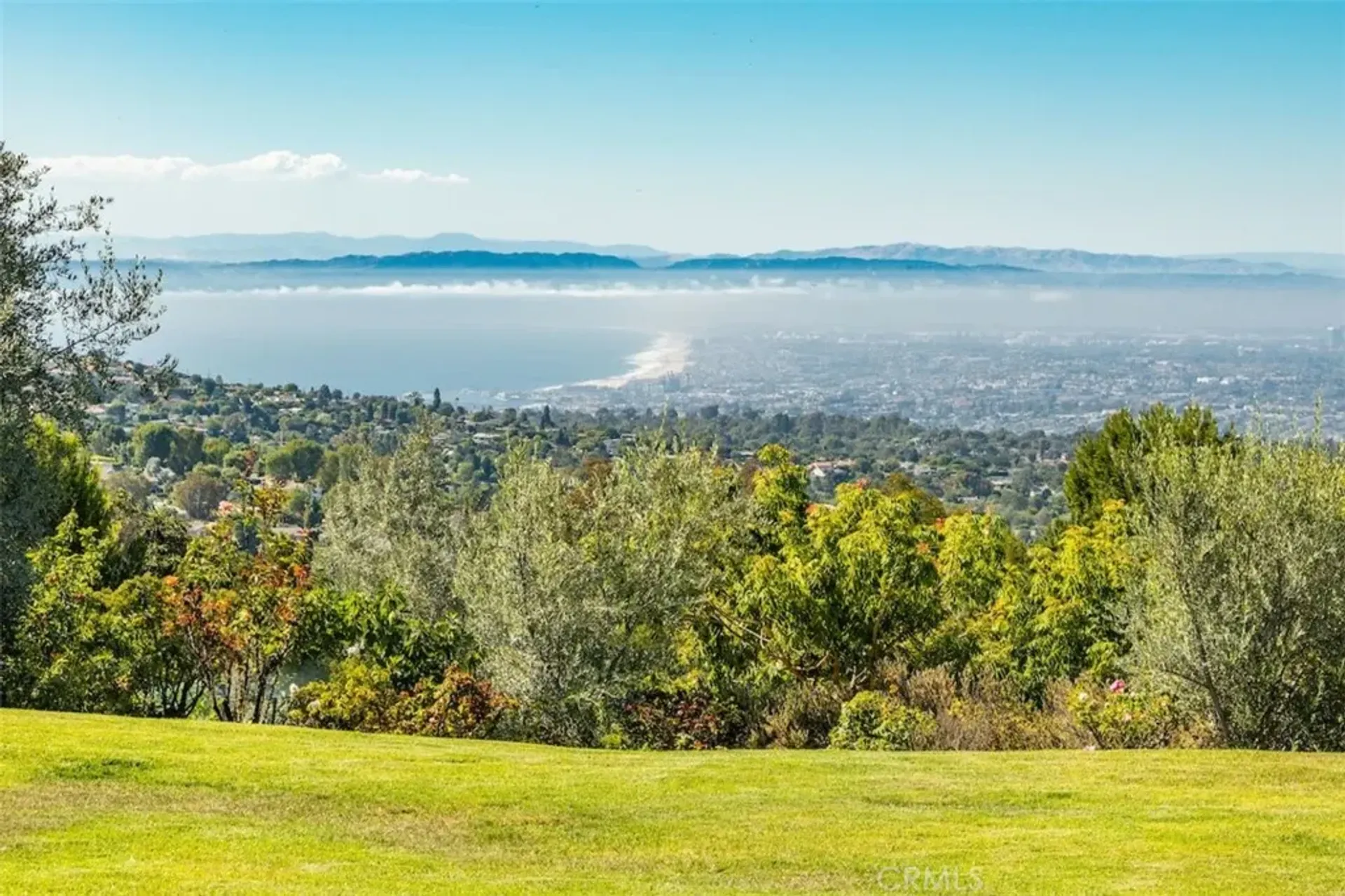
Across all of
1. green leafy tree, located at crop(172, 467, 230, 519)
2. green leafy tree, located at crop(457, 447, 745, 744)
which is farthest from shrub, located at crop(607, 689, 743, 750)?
green leafy tree, located at crop(172, 467, 230, 519)

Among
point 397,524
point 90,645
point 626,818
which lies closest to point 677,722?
point 626,818

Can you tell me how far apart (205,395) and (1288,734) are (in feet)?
409

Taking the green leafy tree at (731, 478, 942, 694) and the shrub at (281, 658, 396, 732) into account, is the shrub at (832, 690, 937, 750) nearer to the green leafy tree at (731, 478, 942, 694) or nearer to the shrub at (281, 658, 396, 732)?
the green leafy tree at (731, 478, 942, 694)

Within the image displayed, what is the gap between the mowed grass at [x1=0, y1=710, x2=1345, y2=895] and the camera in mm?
8836

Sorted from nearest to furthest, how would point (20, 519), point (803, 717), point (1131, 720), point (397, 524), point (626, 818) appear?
point (626, 818)
point (1131, 720)
point (20, 519)
point (803, 717)
point (397, 524)

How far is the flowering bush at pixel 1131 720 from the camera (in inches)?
655

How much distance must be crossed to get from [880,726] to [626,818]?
24.7 ft

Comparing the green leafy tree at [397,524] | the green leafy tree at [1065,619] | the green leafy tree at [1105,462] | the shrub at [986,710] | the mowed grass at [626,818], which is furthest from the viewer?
the green leafy tree at [1105,462]

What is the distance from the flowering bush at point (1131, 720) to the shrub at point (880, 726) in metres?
2.13

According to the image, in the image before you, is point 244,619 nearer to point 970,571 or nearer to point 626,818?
point 626,818

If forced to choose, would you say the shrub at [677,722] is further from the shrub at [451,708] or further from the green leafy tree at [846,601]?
the green leafy tree at [846,601]

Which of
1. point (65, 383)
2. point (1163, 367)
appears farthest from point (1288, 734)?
point (1163, 367)

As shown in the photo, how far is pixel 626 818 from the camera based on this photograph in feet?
35.5

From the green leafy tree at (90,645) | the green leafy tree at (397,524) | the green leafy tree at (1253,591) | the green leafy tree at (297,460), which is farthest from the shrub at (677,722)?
the green leafy tree at (297,460)
